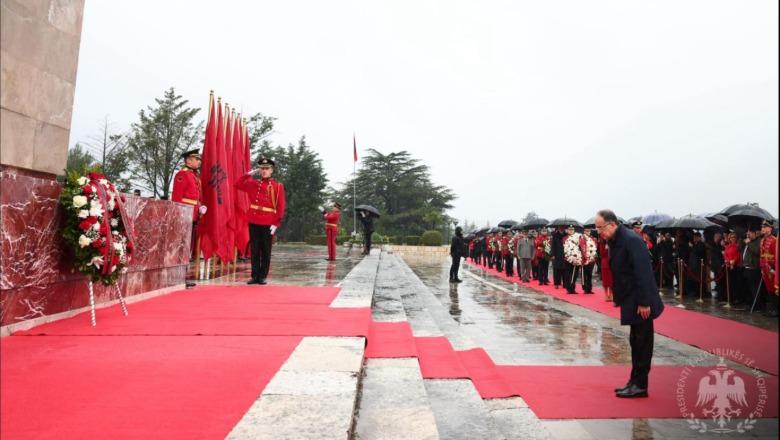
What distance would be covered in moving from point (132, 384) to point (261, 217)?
489 cm

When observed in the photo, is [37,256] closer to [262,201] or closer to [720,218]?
[262,201]

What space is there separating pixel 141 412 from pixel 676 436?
124 inches

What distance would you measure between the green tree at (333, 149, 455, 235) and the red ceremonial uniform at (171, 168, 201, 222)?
45.3 metres

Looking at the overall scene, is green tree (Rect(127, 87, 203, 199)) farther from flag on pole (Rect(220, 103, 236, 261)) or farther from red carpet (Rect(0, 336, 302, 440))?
red carpet (Rect(0, 336, 302, 440))

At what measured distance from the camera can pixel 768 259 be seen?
791 cm

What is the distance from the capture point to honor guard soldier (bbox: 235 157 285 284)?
7.28 metres

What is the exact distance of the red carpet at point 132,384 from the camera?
210 cm

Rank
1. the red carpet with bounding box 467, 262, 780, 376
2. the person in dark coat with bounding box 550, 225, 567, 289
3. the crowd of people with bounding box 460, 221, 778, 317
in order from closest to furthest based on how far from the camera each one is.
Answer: the red carpet with bounding box 467, 262, 780, 376, the crowd of people with bounding box 460, 221, 778, 317, the person in dark coat with bounding box 550, 225, 567, 289

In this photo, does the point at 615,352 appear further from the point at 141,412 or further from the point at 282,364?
the point at 141,412

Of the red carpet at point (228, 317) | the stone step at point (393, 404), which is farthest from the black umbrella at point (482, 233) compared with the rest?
the stone step at point (393, 404)

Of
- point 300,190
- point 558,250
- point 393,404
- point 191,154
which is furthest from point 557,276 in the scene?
point 300,190

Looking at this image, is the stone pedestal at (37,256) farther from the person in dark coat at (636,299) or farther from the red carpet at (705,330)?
the red carpet at (705,330)

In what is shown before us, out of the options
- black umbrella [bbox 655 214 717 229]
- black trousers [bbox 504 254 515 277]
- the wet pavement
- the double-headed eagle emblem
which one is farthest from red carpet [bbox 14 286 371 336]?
black trousers [bbox 504 254 515 277]

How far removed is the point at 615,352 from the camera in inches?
208
